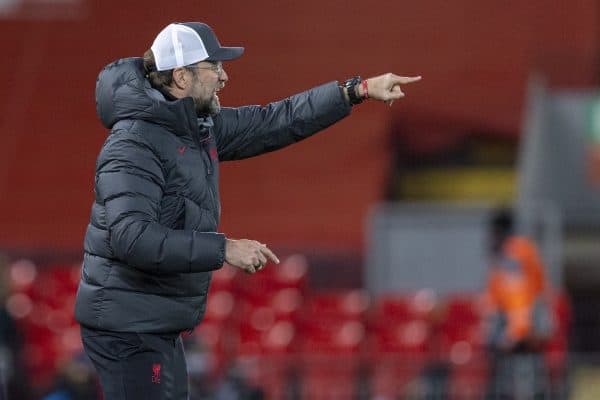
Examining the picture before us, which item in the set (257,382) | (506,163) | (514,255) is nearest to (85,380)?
(257,382)

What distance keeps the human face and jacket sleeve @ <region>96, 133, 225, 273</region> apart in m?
0.26

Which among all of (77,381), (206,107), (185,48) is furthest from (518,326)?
(185,48)

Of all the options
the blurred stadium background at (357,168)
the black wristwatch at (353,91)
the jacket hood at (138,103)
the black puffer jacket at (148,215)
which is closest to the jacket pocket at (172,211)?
the black puffer jacket at (148,215)

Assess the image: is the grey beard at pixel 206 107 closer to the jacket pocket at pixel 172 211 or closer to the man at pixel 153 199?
the man at pixel 153 199

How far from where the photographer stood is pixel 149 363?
4.63 meters

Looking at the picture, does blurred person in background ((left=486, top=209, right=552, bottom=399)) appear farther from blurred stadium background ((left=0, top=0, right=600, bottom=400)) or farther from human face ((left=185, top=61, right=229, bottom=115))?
human face ((left=185, top=61, right=229, bottom=115))

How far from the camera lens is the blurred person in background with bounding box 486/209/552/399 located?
31.9 ft

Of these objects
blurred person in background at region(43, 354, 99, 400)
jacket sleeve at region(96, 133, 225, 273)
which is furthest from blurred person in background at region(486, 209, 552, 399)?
jacket sleeve at region(96, 133, 225, 273)

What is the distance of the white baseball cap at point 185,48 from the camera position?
15.1 ft

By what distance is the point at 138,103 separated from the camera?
4566 millimetres

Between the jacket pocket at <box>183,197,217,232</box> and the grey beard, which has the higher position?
the grey beard

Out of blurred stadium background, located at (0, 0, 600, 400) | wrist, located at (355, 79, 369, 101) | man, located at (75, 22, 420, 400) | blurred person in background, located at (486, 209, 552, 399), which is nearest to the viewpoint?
man, located at (75, 22, 420, 400)

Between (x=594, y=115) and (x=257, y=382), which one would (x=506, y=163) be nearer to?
(x=594, y=115)

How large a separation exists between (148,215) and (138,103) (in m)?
0.37
